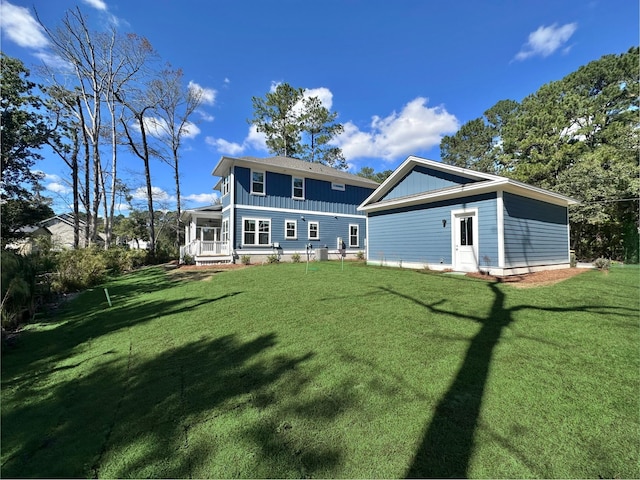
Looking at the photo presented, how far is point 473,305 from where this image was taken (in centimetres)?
508

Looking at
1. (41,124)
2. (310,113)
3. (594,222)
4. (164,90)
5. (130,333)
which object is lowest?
(130,333)

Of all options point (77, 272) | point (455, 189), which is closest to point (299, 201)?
point (455, 189)

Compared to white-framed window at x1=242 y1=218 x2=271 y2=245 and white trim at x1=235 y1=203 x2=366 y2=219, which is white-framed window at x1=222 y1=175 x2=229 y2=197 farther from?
white-framed window at x1=242 y1=218 x2=271 y2=245

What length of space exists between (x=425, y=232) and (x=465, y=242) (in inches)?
65.0

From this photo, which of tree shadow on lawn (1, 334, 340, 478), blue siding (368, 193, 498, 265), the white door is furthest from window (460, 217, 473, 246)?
tree shadow on lawn (1, 334, 340, 478)

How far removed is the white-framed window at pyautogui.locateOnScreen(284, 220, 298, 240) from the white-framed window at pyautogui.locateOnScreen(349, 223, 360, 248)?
174 inches

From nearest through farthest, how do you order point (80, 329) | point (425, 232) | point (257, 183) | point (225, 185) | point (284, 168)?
point (80, 329)
point (425, 232)
point (257, 183)
point (284, 168)
point (225, 185)

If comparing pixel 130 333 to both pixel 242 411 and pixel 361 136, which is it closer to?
pixel 242 411

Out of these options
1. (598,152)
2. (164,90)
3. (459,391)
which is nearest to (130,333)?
(459,391)

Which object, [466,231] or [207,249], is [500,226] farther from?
[207,249]

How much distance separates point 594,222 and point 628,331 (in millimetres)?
14500

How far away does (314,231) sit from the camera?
17938 millimetres

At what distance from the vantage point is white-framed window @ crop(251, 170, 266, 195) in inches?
624

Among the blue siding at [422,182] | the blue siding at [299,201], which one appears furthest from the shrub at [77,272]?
the blue siding at [422,182]
